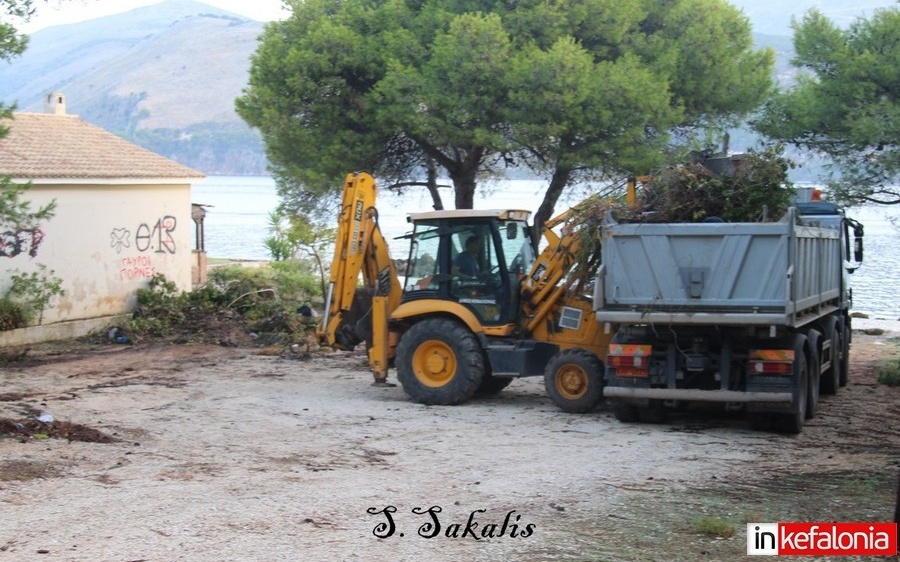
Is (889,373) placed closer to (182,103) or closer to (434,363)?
(434,363)

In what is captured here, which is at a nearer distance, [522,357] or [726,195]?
[726,195]

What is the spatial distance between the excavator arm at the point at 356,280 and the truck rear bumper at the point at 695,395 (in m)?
4.00

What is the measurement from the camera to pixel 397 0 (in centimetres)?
2267

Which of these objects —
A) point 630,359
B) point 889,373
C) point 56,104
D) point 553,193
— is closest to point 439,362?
point 630,359

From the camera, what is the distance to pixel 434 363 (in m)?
15.0

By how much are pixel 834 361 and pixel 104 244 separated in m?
14.7

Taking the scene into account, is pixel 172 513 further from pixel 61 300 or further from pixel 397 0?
pixel 397 0

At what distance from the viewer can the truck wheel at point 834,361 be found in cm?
1596

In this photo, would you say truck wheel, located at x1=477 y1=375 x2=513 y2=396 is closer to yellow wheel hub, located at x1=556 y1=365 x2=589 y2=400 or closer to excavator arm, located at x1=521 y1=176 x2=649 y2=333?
excavator arm, located at x1=521 y1=176 x2=649 y2=333

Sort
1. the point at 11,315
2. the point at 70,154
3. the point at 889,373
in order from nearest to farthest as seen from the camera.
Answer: the point at 889,373 → the point at 11,315 → the point at 70,154

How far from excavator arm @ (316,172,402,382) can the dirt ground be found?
0.80 metres

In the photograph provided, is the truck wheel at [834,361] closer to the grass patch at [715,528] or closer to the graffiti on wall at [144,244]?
the grass patch at [715,528]

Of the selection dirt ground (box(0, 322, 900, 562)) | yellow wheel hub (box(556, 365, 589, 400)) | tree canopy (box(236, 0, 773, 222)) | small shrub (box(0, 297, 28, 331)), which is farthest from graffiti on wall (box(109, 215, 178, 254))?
yellow wheel hub (box(556, 365, 589, 400))

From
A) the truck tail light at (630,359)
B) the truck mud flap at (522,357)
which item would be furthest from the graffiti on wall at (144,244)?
the truck tail light at (630,359)
